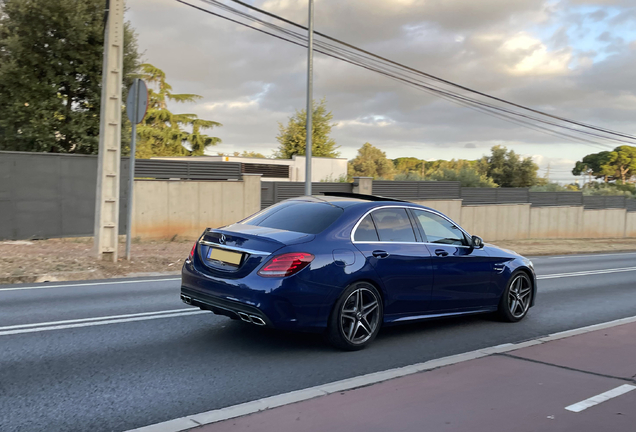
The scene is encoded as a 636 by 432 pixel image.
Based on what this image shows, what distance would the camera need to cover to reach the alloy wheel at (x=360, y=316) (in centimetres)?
581

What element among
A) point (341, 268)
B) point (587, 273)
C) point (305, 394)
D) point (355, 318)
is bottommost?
point (587, 273)

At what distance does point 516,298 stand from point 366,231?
2.93 metres

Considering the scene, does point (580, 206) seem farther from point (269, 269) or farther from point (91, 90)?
point (269, 269)

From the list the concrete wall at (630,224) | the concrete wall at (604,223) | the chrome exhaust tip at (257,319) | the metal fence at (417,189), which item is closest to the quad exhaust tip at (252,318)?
the chrome exhaust tip at (257,319)

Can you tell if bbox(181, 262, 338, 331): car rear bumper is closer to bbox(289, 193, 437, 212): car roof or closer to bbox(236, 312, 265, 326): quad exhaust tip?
bbox(236, 312, 265, 326): quad exhaust tip

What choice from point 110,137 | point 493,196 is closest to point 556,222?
point 493,196

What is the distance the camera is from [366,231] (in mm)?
6180

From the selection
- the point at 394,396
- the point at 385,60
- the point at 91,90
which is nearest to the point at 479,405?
the point at 394,396

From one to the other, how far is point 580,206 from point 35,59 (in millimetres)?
31351

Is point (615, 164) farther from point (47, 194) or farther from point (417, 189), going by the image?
point (47, 194)

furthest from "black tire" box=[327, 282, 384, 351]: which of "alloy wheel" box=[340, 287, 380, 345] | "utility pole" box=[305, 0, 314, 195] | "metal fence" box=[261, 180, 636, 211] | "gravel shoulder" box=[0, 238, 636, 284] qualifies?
"metal fence" box=[261, 180, 636, 211]

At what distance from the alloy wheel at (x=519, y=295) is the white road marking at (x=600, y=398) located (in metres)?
2.87

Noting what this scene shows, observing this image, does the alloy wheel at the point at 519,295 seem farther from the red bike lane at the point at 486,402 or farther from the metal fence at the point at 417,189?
the metal fence at the point at 417,189

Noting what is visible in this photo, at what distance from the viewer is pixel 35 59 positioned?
17.3 m
